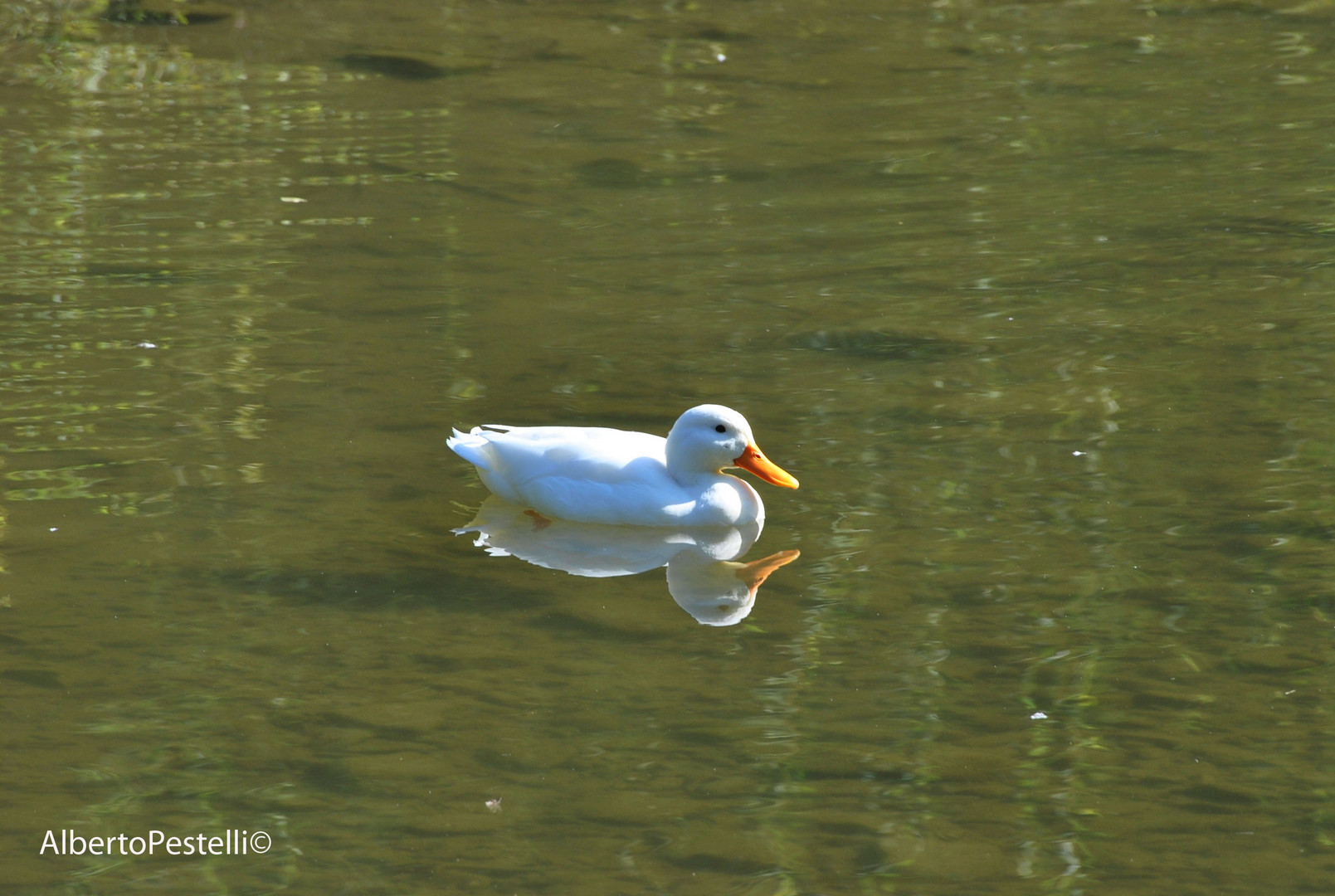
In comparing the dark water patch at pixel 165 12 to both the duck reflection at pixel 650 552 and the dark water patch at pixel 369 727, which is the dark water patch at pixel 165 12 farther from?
the dark water patch at pixel 369 727

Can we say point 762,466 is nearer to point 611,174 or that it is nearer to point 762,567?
point 762,567

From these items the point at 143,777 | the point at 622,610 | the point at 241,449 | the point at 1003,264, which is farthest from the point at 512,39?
the point at 143,777

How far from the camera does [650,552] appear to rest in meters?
6.56

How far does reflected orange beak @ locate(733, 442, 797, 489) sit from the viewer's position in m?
6.62

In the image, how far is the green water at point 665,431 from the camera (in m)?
4.68

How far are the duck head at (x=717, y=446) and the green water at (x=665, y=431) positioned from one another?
0.27 m

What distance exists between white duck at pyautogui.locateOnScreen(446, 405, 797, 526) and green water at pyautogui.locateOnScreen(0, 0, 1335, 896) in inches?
10.3

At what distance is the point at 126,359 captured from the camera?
327 inches

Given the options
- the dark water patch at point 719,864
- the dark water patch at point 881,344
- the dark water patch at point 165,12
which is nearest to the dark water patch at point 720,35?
the dark water patch at point 165,12

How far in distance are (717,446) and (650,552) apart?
→ 50 cm

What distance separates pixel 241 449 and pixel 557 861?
10.9ft

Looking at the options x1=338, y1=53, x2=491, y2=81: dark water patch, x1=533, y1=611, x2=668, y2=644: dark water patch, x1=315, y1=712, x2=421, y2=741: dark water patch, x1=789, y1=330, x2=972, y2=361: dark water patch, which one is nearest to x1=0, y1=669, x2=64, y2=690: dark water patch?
x1=315, y1=712, x2=421, y2=741: dark water patch

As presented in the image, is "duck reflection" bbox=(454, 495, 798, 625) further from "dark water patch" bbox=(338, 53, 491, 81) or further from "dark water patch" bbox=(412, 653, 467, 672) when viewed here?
"dark water patch" bbox=(338, 53, 491, 81)

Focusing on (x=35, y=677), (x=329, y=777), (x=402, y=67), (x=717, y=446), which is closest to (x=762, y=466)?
(x=717, y=446)
